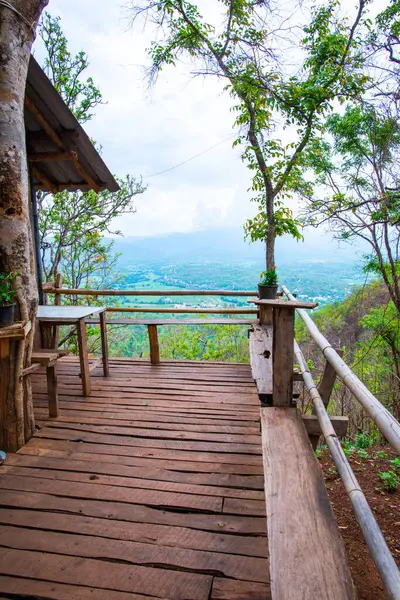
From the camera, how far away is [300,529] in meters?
1.46

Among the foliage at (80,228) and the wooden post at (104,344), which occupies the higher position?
the foliage at (80,228)

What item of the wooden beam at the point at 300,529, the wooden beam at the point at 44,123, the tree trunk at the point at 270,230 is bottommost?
the wooden beam at the point at 300,529

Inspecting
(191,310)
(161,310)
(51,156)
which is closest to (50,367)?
(161,310)

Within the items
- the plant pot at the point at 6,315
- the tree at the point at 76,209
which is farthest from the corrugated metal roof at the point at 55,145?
the tree at the point at 76,209

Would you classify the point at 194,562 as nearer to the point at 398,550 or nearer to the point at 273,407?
the point at 273,407

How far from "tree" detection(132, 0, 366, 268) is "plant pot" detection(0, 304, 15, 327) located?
559 cm

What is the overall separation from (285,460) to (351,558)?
1046 mm

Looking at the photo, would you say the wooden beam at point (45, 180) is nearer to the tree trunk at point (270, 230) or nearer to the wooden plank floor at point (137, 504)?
the wooden plank floor at point (137, 504)

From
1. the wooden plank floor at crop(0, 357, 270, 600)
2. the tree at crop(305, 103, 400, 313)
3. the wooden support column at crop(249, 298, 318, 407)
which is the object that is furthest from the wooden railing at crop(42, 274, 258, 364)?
the tree at crop(305, 103, 400, 313)

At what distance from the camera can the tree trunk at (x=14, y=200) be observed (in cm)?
221

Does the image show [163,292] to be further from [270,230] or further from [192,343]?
[192,343]

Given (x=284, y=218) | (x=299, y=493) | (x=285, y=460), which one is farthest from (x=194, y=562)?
(x=284, y=218)

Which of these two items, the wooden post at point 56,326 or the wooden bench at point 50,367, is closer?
the wooden bench at point 50,367

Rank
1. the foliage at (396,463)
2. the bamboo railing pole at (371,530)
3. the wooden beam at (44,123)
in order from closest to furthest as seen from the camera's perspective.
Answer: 1. the bamboo railing pole at (371,530)
2. the wooden beam at (44,123)
3. the foliage at (396,463)
